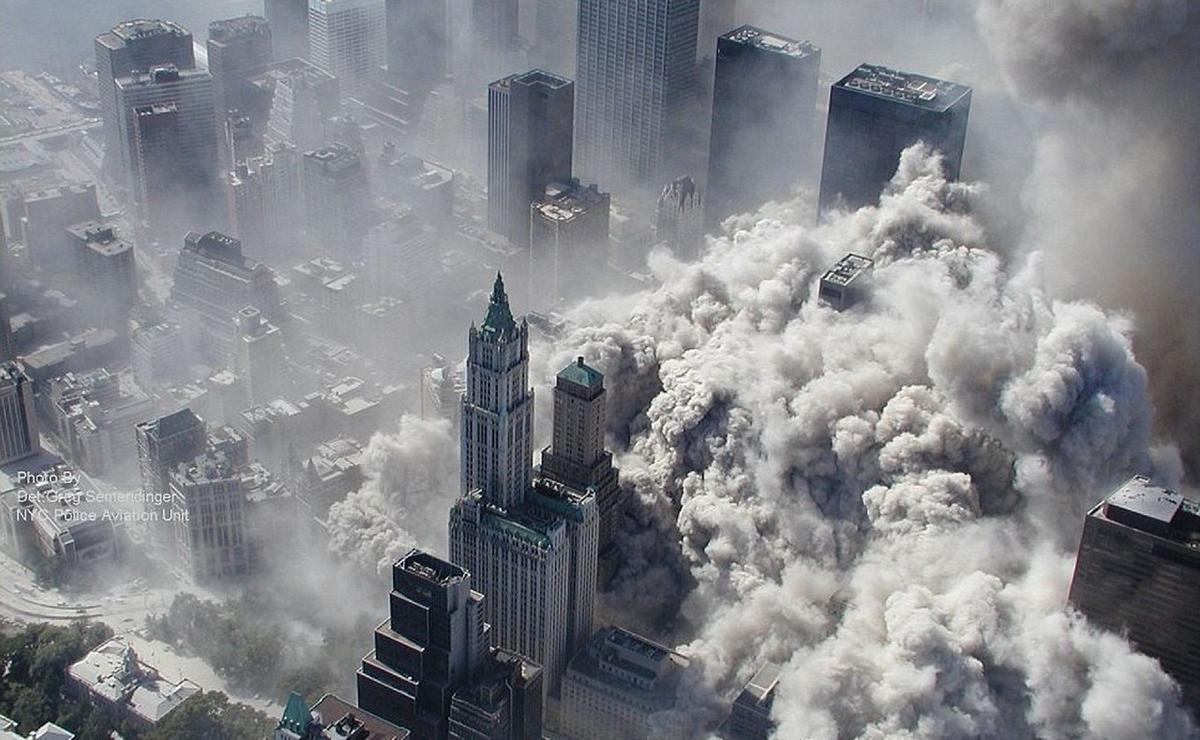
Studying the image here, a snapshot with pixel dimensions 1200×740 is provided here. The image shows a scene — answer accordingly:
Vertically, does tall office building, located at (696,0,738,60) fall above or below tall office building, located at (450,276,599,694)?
above

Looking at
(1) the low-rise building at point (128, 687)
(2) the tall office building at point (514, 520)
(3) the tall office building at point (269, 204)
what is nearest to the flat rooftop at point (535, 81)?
(3) the tall office building at point (269, 204)

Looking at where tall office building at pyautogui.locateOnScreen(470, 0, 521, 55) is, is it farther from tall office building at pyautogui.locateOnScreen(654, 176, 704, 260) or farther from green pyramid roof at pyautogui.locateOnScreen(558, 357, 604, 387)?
green pyramid roof at pyautogui.locateOnScreen(558, 357, 604, 387)

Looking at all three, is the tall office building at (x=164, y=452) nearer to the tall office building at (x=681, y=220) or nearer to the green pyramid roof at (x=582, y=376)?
the green pyramid roof at (x=582, y=376)

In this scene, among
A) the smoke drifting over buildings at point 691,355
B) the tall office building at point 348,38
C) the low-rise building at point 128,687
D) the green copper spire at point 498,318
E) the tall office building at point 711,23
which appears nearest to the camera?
the green copper spire at point 498,318

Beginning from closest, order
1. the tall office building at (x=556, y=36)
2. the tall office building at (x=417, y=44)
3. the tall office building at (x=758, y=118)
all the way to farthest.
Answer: the tall office building at (x=758, y=118) → the tall office building at (x=556, y=36) → the tall office building at (x=417, y=44)

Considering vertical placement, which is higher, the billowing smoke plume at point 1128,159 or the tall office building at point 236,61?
the billowing smoke plume at point 1128,159

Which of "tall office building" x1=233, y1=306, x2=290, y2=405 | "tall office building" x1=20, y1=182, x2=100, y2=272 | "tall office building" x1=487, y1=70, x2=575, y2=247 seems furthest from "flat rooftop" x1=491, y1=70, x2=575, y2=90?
"tall office building" x1=20, y1=182, x2=100, y2=272

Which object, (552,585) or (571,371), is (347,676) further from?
(571,371)

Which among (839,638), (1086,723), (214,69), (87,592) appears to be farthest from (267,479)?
(214,69)
